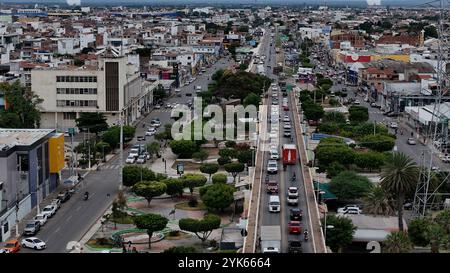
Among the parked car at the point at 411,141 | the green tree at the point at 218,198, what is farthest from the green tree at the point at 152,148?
the parked car at the point at 411,141

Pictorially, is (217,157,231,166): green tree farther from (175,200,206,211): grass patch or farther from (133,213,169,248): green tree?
(133,213,169,248): green tree

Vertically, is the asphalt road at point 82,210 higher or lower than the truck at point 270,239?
lower

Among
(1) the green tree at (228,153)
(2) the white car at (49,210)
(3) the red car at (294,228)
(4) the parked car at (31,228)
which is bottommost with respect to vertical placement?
(1) the green tree at (228,153)

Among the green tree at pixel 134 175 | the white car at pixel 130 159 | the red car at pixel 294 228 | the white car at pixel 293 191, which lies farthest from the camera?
the white car at pixel 130 159

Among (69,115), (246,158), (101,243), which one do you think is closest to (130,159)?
(246,158)

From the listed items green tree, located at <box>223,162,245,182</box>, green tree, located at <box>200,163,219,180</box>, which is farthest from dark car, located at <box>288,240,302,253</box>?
green tree, located at <box>200,163,219,180</box>

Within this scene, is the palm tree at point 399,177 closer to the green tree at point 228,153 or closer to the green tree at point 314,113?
the green tree at point 228,153
